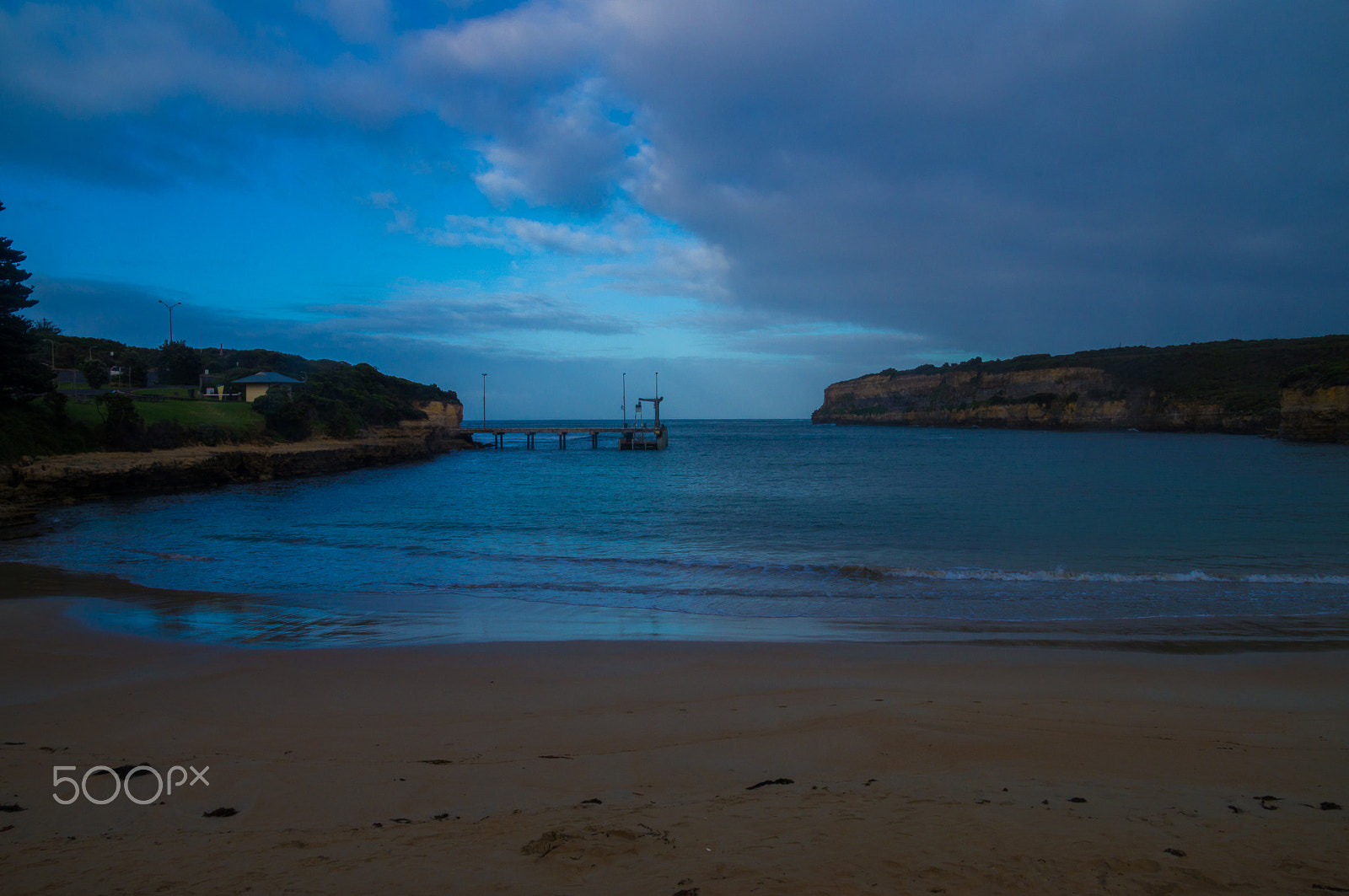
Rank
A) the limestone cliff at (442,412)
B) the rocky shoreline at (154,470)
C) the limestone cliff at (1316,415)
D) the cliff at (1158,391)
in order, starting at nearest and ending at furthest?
the rocky shoreline at (154,470) < the limestone cliff at (1316,415) < the cliff at (1158,391) < the limestone cliff at (442,412)

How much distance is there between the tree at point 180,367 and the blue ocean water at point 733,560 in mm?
36952

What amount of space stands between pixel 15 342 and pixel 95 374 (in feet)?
59.7

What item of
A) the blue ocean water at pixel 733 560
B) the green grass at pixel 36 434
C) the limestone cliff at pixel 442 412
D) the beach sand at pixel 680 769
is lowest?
the blue ocean water at pixel 733 560

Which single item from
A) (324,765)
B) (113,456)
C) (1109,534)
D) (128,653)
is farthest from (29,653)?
(113,456)

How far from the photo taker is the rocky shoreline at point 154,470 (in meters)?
22.1

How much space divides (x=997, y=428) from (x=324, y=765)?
409 ft

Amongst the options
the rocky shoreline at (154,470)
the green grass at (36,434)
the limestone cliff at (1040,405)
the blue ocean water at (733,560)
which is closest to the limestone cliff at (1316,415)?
the limestone cliff at (1040,405)

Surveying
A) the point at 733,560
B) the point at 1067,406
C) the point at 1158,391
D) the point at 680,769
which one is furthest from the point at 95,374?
the point at 1158,391

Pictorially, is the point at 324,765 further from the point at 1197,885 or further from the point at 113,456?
the point at 113,456

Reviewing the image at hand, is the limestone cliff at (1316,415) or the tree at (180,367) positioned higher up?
the tree at (180,367)

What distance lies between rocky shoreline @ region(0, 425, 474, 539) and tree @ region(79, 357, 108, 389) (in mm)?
13488

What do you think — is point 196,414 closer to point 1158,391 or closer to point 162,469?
point 162,469

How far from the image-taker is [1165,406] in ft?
292

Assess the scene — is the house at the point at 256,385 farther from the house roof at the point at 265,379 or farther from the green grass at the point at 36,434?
the green grass at the point at 36,434
